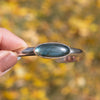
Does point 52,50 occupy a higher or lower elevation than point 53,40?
higher

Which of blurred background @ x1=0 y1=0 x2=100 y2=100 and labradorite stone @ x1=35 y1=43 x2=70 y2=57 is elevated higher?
labradorite stone @ x1=35 y1=43 x2=70 y2=57

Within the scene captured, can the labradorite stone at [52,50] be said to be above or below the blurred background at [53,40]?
above

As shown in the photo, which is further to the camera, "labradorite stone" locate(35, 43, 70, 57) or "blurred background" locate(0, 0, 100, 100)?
"blurred background" locate(0, 0, 100, 100)

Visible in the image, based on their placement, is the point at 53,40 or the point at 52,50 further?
the point at 53,40

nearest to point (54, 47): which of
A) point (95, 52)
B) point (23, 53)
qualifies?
point (23, 53)

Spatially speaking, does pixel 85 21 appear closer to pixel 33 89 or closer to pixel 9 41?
pixel 33 89
